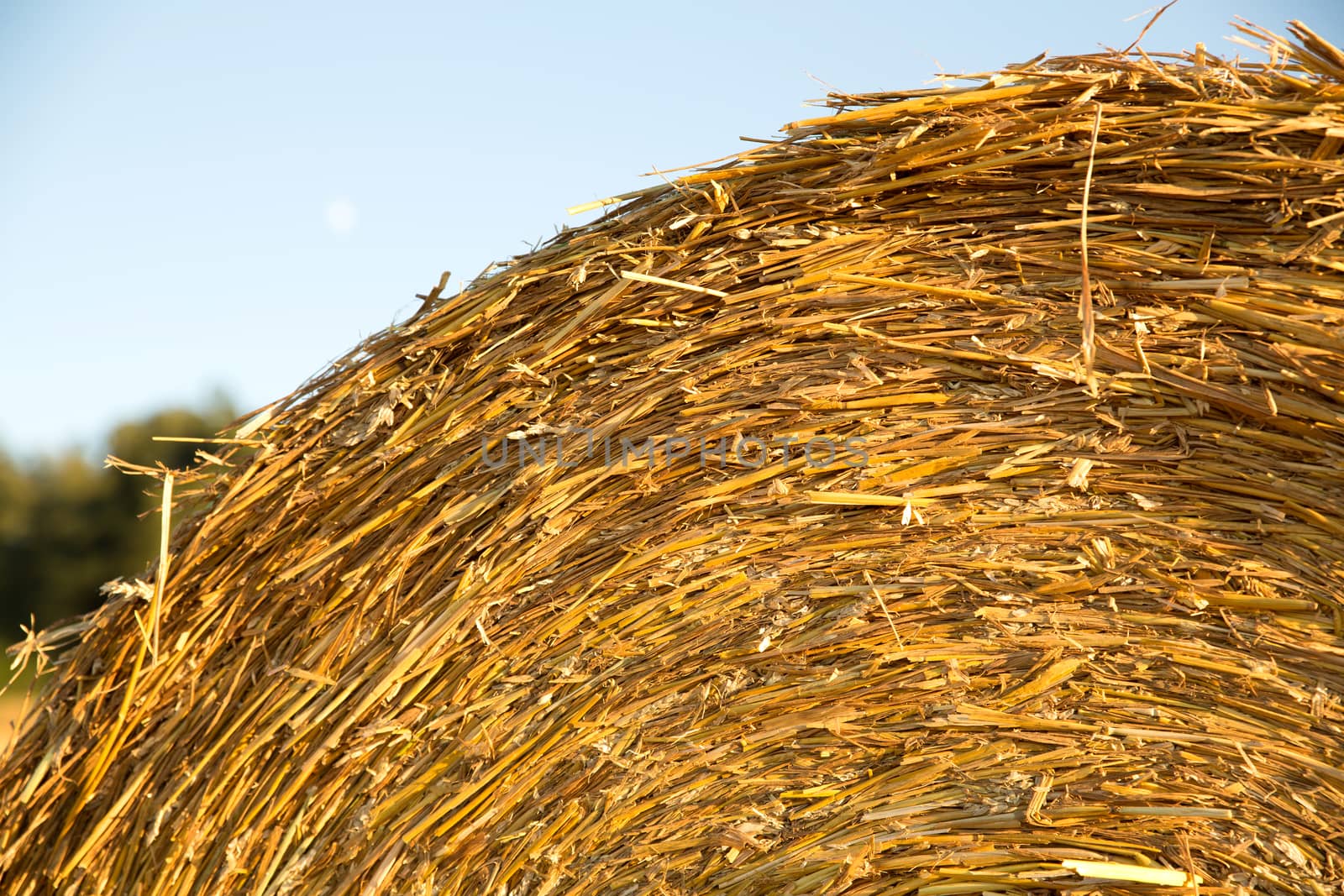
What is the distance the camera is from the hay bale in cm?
169

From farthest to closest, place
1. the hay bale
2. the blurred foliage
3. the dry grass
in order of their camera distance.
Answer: the blurred foliage → the dry grass → the hay bale

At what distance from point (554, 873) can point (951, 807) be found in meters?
0.77

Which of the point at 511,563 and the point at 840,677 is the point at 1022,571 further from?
the point at 511,563

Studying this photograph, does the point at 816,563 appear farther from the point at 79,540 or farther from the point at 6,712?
the point at 79,540

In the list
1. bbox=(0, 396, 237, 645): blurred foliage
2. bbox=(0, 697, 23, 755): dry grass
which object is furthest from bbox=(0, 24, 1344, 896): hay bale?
bbox=(0, 396, 237, 645): blurred foliage

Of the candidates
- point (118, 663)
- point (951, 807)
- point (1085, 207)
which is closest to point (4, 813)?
point (118, 663)

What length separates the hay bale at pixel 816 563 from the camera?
5.56 feet

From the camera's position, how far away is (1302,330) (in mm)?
1653

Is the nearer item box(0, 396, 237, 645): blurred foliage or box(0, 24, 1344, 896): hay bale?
box(0, 24, 1344, 896): hay bale

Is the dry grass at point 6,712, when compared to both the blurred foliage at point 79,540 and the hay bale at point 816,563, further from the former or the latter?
the hay bale at point 816,563

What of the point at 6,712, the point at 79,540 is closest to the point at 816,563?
the point at 6,712

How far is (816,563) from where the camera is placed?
5.93 ft

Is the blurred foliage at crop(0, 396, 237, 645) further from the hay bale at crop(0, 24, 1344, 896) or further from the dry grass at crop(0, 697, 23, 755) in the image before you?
the hay bale at crop(0, 24, 1344, 896)

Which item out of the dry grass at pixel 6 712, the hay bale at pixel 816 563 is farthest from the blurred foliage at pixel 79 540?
the hay bale at pixel 816 563
